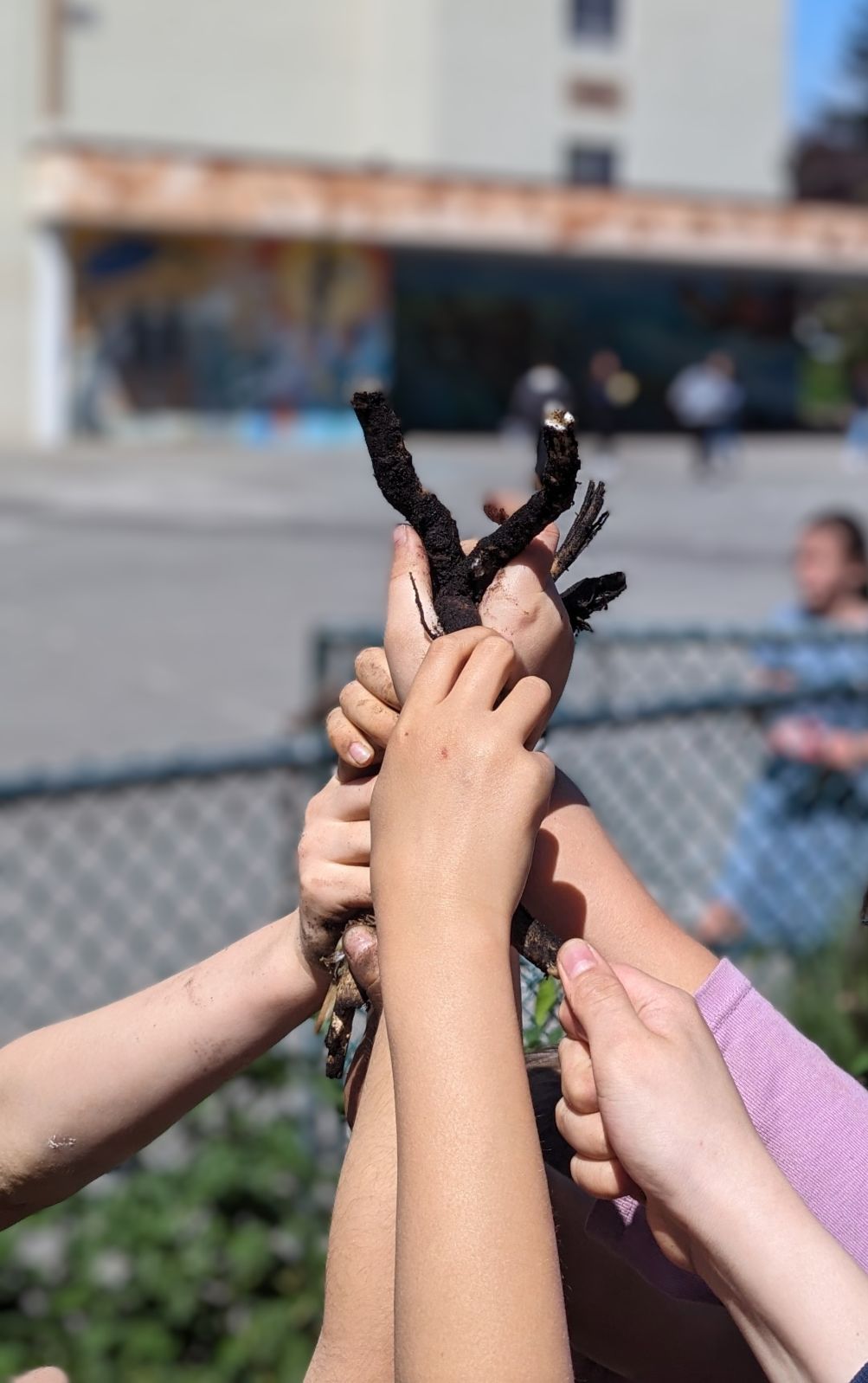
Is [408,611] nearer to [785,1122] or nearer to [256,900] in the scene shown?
[785,1122]

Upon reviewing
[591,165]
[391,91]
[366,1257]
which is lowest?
[366,1257]

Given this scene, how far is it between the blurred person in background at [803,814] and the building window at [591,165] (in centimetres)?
3177

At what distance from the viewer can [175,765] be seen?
325cm

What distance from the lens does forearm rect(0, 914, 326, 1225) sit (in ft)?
4.44

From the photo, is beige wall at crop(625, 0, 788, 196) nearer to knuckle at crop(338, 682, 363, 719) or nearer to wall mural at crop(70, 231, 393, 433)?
wall mural at crop(70, 231, 393, 433)

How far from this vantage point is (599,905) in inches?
48.9

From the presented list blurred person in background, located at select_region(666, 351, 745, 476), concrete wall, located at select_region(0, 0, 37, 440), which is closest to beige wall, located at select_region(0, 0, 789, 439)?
concrete wall, located at select_region(0, 0, 37, 440)

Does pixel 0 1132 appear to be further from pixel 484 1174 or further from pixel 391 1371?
pixel 484 1174

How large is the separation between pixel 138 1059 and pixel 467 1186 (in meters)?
0.47

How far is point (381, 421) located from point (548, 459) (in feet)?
0.41

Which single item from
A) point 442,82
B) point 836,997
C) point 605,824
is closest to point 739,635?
point 605,824

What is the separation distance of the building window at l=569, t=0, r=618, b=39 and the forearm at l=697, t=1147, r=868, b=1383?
118 feet

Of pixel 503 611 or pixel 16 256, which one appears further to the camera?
pixel 16 256

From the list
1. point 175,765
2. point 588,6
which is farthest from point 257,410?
point 175,765
